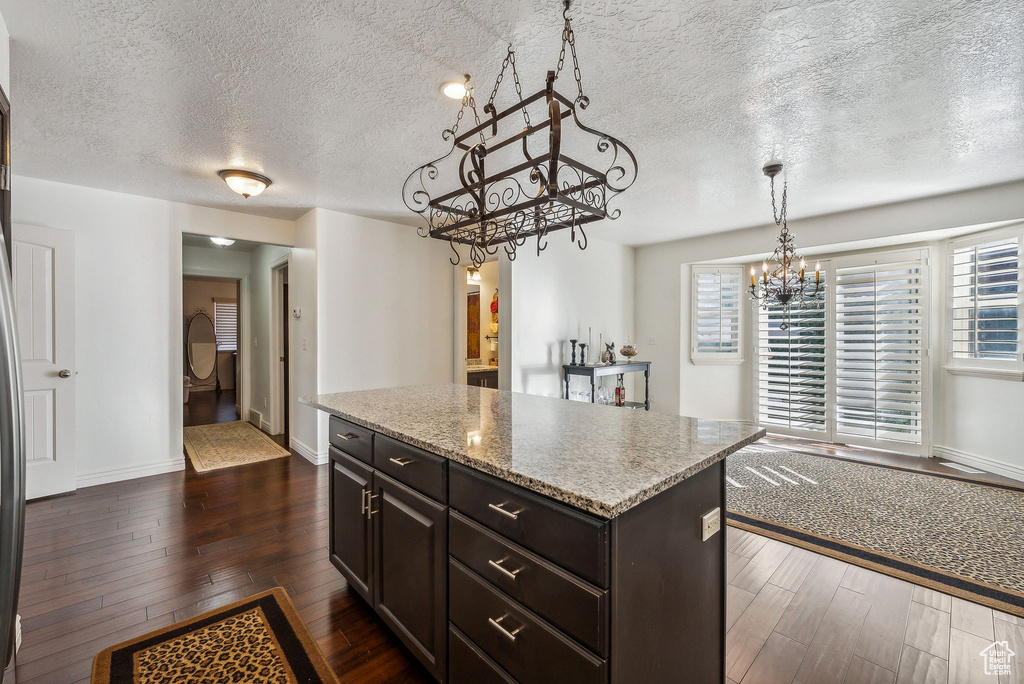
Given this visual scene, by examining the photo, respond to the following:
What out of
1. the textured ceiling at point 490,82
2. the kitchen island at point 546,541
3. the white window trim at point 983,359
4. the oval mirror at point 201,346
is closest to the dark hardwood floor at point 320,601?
the kitchen island at point 546,541

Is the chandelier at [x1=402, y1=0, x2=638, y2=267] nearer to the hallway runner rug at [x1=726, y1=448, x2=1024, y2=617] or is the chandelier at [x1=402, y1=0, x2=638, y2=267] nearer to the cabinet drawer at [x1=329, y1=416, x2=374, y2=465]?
the cabinet drawer at [x1=329, y1=416, x2=374, y2=465]

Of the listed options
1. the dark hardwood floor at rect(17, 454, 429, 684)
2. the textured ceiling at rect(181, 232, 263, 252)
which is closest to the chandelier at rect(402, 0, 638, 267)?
the dark hardwood floor at rect(17, 454, 429, 684)

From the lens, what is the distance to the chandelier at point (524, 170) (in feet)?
4.58

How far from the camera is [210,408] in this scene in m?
7.36

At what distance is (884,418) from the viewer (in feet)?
15.4

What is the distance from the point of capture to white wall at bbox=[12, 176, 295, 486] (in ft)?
12.0

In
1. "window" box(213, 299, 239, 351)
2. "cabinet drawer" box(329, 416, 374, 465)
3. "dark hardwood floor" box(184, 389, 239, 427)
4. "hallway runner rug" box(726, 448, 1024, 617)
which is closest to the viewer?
"cabinet drawer" box(329, 416, 374, 465)

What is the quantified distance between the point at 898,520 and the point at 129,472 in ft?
19.0

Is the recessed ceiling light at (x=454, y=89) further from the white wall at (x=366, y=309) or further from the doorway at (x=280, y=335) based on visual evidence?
the doorway at (x=280, y=335)

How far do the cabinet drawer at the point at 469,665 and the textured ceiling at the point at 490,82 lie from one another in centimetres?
217

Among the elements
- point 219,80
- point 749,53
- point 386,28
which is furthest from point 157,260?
point 749,53

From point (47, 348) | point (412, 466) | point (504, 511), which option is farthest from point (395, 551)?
point (47, 348)

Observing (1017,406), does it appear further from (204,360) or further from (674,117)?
(204,360)

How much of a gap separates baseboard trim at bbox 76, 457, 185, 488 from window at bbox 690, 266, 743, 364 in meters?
5.78
